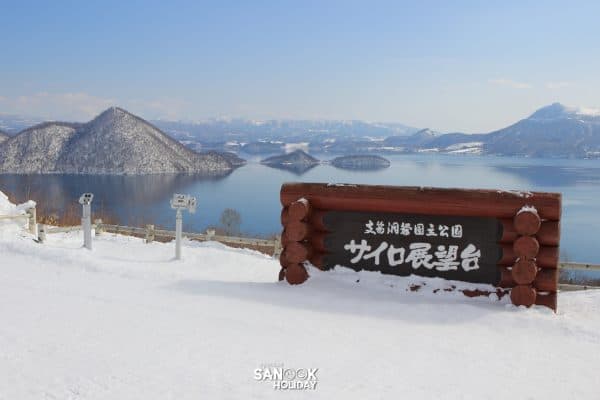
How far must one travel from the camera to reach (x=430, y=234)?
580cm

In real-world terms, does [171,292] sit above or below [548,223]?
below

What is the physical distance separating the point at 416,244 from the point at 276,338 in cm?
252

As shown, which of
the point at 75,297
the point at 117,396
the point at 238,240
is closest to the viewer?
the point at 117,396

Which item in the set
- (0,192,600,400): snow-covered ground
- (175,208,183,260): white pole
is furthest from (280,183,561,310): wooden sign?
(175,208,183,260): white pole

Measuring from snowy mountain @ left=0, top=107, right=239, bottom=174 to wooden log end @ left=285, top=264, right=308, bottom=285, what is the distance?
4418 inches

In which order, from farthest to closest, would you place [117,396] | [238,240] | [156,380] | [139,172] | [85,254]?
1. [139,172]
2. [238,240]
3. [85,254]
4. [156,380]
5. [117,396]

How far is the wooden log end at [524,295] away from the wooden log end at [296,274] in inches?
97.0

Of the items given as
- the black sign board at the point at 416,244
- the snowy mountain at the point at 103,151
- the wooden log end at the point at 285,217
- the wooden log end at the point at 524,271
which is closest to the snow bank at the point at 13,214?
the wooden log end at the point at 285,217

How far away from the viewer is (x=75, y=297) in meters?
5.04

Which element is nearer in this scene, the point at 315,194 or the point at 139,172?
the point at 315,194

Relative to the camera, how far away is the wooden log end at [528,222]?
17.0 ft

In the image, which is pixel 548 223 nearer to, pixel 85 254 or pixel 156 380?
pixel 156 380

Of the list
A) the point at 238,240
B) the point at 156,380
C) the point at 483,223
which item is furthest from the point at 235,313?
the point at 238,240

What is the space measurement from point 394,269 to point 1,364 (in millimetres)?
4200
